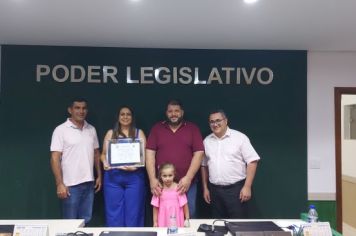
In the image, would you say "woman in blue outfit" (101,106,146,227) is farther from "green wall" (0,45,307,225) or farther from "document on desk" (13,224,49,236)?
"document on desk" (13,224,49,236)


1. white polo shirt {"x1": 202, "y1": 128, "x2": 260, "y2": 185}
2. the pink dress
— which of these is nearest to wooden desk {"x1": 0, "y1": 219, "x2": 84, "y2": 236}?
the pink dress

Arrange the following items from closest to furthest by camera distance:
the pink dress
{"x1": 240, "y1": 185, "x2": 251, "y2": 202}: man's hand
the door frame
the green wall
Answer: the pink dress < {"x1": 240, "y1": 185, "x2": 251, "y2": 202}: man's hand < the green wall < the door frame

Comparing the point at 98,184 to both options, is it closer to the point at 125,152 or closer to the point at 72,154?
the point at 72,154

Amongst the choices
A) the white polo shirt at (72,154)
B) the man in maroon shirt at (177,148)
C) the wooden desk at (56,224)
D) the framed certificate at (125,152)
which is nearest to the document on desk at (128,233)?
the wooden desk at (56,224)

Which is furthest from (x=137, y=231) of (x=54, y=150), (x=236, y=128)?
(x=236, y=128)

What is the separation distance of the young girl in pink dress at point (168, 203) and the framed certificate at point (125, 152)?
320mm

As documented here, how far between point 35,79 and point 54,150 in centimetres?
98

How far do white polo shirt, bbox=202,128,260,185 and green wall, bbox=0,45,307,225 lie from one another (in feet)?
1.89

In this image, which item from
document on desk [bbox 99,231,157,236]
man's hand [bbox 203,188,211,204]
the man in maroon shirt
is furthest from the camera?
man's hand [bbox 203,188,211,204]

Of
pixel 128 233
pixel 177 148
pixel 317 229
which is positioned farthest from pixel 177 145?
pixel 317 229

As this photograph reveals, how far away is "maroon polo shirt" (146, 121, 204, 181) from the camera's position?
340 cm

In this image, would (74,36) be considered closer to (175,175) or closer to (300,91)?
(175,175)

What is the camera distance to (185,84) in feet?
13.2

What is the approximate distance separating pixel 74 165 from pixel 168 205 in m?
1.04
